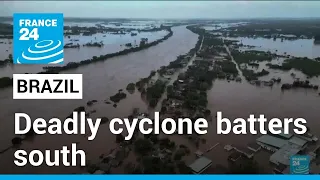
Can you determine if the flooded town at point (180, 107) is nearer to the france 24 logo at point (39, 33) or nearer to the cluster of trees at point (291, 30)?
the france 24 logo at point (39, 33)

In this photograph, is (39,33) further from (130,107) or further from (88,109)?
(130,107)

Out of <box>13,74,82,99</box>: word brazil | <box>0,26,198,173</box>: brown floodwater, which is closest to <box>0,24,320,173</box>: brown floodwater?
<box>0,26,198,173</box>: brown floodwater

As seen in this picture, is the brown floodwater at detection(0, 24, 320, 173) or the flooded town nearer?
the flooded town

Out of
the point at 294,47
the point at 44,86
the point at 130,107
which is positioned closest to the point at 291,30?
the point at 294,47

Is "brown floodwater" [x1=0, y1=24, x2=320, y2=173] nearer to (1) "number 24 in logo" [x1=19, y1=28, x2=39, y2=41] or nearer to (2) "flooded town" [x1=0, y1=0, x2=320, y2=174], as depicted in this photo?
(2) "flooded town" [x1=0, y1=0, x2=320, y2=174]

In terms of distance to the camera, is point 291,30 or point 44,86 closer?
point 44,86

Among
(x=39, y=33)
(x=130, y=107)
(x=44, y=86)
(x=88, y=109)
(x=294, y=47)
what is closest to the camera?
(x=44, y=86)

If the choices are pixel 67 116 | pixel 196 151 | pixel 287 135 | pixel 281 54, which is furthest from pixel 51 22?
pixel 281 54

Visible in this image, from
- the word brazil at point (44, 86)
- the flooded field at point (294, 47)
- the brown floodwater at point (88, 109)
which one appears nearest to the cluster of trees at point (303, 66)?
the flooded field at point (294, 47)

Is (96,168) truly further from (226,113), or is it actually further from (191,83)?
(191,83)
